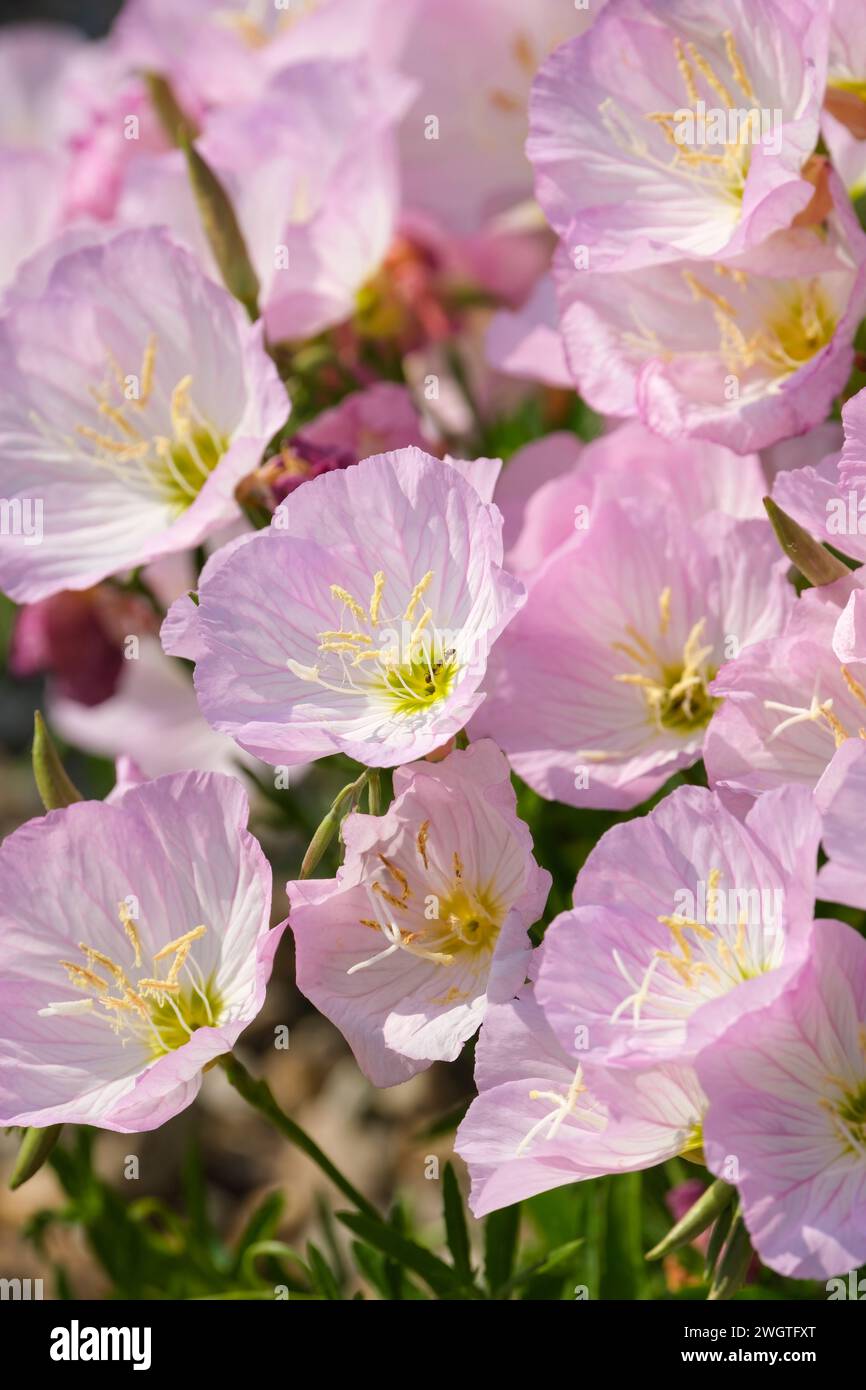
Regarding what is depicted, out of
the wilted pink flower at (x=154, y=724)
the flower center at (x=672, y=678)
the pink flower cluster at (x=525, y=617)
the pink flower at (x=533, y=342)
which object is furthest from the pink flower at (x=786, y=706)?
the wilted pink flower at (x=154, y=724)

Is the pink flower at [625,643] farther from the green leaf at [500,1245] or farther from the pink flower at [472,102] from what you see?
the pink flower at [472,102]

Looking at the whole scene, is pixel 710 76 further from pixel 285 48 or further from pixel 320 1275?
pixel 320 1275

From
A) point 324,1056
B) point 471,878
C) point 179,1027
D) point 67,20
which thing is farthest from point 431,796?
point 67,20

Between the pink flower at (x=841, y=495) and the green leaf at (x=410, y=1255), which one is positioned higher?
the pink flower at (x=841, y=495)

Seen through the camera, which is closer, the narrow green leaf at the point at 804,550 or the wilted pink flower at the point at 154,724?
the narrow green leaf at the point at 804,550

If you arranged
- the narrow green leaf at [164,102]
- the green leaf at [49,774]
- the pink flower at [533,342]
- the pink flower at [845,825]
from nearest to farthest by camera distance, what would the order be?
the pink flower at [845,825] → the green leaf at [49,774] → the pink flower at [533,342] → the narrow green leaf at [164,102]

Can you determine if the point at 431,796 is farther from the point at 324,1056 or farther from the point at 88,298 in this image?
the point at 324,1056
